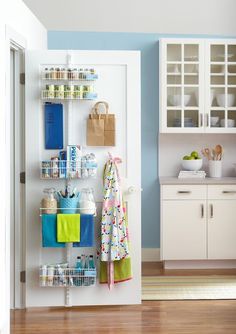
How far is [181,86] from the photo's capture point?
543cm

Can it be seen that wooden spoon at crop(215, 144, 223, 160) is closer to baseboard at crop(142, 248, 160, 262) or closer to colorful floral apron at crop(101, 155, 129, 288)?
baseboard at crop(142, 248, 160, 262)

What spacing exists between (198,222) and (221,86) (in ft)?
4.37

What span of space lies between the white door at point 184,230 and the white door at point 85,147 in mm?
1135

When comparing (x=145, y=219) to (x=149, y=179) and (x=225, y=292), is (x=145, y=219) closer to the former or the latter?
(x=149, y=179)

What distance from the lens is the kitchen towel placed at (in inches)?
156

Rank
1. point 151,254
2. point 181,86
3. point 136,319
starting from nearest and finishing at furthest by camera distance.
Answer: point 136,319 < point 181,86 < point 151,254

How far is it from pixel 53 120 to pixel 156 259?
2287 mm

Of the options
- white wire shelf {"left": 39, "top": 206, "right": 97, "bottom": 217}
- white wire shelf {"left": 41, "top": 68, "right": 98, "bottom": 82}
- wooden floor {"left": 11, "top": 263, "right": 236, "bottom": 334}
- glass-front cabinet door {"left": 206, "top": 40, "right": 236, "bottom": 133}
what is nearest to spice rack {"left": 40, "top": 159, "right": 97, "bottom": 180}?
white wire shelf {"left": 39, "top": 206, "right": 97, "bottom": 217}

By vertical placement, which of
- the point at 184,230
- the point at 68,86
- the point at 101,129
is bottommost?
the point at 184,230

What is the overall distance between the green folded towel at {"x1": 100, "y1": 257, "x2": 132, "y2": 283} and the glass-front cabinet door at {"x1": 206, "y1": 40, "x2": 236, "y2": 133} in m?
1.91

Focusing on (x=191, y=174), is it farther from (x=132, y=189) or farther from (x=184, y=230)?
(x=132, y=189)

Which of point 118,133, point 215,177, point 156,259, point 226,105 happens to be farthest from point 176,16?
point 156,259
